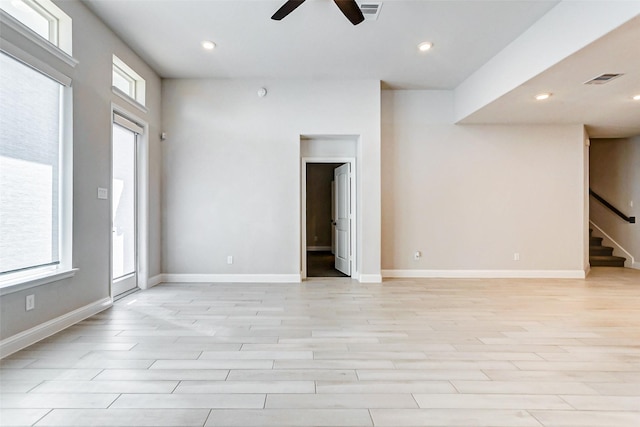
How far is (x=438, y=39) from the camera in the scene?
13.6 ft

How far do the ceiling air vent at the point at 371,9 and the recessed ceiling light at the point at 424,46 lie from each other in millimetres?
906

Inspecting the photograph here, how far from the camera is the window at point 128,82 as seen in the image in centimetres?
438

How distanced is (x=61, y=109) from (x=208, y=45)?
6.22 ft

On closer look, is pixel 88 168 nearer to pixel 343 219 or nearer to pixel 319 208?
pixel 343 219

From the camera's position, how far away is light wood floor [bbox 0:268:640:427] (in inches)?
74.5

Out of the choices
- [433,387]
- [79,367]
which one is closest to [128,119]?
[79,367]

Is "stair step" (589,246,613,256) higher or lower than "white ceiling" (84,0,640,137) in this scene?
lower

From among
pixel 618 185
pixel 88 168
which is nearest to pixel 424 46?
pixel 88 168

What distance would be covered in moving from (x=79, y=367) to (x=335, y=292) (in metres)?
3.08

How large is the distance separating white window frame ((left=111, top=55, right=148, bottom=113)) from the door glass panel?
399 mm

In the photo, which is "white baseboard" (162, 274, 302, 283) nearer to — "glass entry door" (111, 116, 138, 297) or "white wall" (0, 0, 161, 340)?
"glass entry door" (111, 116, 138, 297)

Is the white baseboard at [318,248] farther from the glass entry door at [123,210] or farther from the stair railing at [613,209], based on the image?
the stair railing at [613,209]

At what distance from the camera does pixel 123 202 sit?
Answer: 460cm

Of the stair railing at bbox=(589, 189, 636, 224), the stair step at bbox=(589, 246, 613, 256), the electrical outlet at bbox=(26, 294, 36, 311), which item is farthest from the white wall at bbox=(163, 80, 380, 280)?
the stair railing at bbox=(589, 189, 636, 224)
